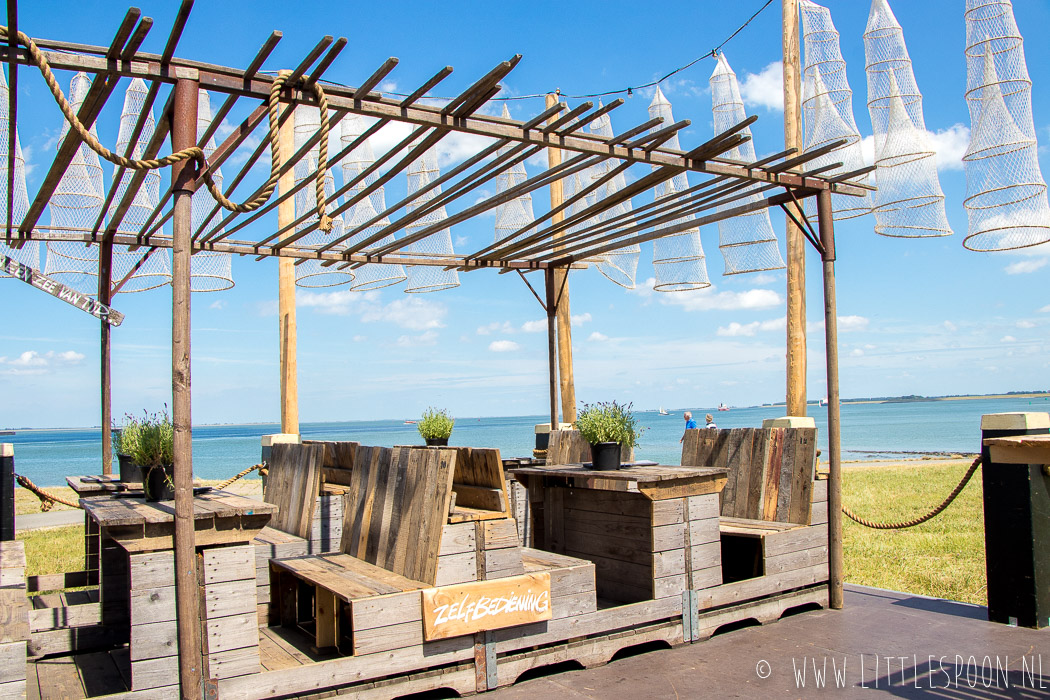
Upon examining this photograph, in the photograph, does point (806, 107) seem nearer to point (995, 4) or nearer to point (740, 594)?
point (995, 4)

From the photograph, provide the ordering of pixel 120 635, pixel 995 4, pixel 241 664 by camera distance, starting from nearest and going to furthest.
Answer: pixel 241 664 → pixel 120 635 → pixel 995 4

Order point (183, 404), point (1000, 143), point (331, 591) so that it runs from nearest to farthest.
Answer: point (183, 404), point (331, 591), point (1000, 143)

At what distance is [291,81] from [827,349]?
4.27 meters

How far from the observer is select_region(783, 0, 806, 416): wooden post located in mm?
11586

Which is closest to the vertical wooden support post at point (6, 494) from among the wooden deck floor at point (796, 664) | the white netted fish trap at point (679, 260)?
the wooden deck floor at point (796, 664)

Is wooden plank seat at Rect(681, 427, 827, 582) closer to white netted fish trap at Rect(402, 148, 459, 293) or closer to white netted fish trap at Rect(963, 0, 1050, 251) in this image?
white netted fish trap at Rect(402, 148, 459, 293)

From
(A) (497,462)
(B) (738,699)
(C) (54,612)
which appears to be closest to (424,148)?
(A) (497,462)

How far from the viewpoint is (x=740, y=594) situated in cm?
531

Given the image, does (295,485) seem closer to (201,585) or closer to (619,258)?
(201,585)

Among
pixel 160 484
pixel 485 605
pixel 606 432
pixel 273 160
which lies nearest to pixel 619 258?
pixel 606 432

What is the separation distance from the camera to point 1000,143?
7.57 m

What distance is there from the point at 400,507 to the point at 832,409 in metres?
3.24

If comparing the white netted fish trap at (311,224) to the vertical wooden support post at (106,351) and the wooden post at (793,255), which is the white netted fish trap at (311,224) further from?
the wooden post at (793,255)

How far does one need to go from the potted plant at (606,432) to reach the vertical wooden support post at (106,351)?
439cm
